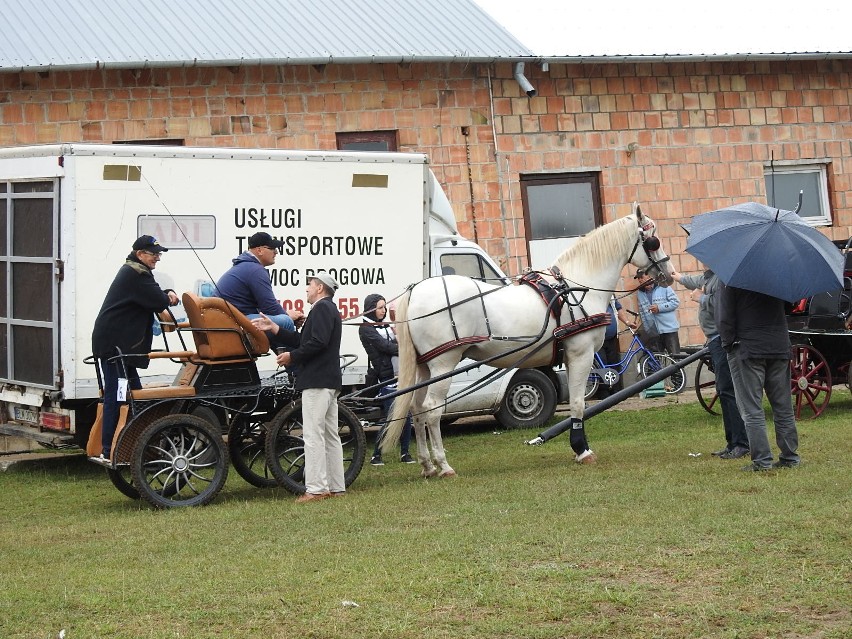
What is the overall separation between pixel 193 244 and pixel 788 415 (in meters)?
5.66

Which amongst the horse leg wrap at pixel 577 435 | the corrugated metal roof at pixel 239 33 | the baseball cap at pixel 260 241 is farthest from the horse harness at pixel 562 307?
the corrugated metal roof at pixel 239 33

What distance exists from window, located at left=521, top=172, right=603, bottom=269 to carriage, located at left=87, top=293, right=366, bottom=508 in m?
9.71

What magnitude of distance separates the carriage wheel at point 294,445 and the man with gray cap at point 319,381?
279 millimetres

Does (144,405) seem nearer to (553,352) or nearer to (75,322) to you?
(75,322)

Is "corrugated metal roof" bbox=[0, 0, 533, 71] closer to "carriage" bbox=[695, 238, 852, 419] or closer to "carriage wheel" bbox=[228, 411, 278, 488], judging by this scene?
"carriage" bbox=[695, 238, 852, 419]

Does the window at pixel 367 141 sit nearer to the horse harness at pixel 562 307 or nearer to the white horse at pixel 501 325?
the white horse at pixel 501 325

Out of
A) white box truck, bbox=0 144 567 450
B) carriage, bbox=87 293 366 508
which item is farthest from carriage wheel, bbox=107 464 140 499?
white box truck, bbox=0 144 567 450

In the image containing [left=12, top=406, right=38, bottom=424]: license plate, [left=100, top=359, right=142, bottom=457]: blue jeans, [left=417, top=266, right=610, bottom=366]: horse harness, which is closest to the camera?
[left=100, top=359, right=142, bottom=457]: blue jeans

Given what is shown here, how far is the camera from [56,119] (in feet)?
56.5

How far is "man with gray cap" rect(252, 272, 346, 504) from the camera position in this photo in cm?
955

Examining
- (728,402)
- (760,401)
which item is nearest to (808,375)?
(728,402)

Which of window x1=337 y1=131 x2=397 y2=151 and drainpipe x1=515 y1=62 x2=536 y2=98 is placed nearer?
window x1=337 y1=131 x2=397 y2=151

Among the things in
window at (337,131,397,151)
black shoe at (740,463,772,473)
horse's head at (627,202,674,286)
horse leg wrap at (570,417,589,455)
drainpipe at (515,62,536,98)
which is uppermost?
drainpipe at (515,62,536,98)

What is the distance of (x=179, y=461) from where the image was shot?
966 cm
